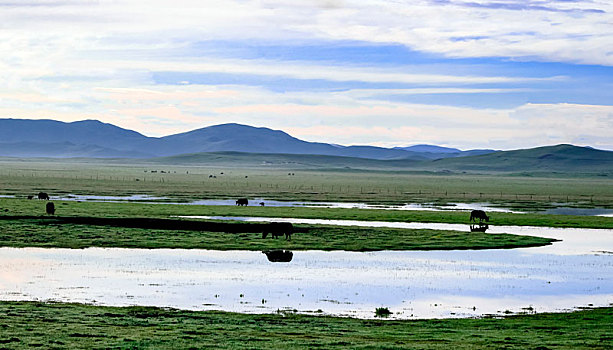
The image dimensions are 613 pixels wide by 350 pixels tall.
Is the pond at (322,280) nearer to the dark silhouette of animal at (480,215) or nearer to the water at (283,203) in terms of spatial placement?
the dark silhouette of animal at (480,215)

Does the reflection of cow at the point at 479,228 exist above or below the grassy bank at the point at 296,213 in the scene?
below

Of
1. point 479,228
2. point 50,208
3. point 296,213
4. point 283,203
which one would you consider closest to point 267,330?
point 479,228

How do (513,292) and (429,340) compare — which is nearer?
(429,340)

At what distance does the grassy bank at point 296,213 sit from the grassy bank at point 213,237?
594 cm

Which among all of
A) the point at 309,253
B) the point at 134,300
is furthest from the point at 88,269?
the point at 309,253

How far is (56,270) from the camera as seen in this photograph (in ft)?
92.1

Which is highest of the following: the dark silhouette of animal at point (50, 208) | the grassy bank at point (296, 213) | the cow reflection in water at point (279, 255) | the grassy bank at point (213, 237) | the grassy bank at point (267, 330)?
the dark silhouette of animal at point (50, 208)

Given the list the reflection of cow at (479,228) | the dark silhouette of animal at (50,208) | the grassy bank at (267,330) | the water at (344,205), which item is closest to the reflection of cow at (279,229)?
the reflection of cow at (479,228)

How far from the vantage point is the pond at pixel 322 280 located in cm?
2270

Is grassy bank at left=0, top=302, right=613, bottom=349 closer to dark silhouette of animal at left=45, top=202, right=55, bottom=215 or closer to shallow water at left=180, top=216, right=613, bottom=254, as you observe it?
shallow water at left=180, top=216, right=613, bottom=254

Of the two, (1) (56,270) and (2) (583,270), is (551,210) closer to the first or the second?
(2) (583,270)

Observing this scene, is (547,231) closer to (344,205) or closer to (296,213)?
(296,213)

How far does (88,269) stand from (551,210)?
51034 mm

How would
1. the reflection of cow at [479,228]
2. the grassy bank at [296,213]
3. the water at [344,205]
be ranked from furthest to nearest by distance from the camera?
the water at [344,205]
the grassy bank at [296,213]
the reflection of cow at [479,228]
